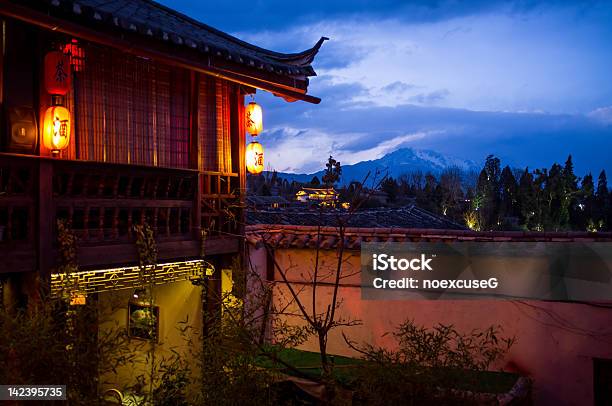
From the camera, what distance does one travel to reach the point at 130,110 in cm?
812

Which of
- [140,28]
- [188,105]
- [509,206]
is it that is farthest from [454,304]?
[509,206]

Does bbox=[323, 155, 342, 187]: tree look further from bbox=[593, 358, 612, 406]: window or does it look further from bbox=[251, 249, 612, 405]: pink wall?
bbox=[593, 358, 612, 406]: window

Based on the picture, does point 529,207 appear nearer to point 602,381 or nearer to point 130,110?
point 602,381

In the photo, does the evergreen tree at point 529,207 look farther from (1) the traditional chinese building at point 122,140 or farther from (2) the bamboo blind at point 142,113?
(2) the bamboo blind at point 142,113

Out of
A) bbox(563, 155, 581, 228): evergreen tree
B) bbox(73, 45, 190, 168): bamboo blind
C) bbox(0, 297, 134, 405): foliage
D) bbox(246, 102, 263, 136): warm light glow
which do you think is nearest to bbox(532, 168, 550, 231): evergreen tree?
bbox(563, 155, 581, 228): evergreen tree

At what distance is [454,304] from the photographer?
8586 millimetres

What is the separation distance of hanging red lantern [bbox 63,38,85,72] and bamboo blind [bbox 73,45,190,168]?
13.4 inches

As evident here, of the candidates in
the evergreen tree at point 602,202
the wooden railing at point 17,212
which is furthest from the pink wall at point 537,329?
the evergreen tree at point 602,202

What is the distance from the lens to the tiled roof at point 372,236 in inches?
307

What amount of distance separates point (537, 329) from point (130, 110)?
666 cm

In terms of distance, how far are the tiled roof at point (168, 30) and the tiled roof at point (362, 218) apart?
9.16 feet

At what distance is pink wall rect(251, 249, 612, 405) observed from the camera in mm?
7590

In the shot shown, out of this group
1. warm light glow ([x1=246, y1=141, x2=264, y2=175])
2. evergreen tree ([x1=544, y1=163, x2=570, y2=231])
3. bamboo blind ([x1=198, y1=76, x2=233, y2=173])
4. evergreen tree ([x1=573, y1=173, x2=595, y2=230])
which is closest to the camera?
bamboo blind ([x1=198, y1=76, x2=233, y2=173])

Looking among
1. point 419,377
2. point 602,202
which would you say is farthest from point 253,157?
point 602,202
